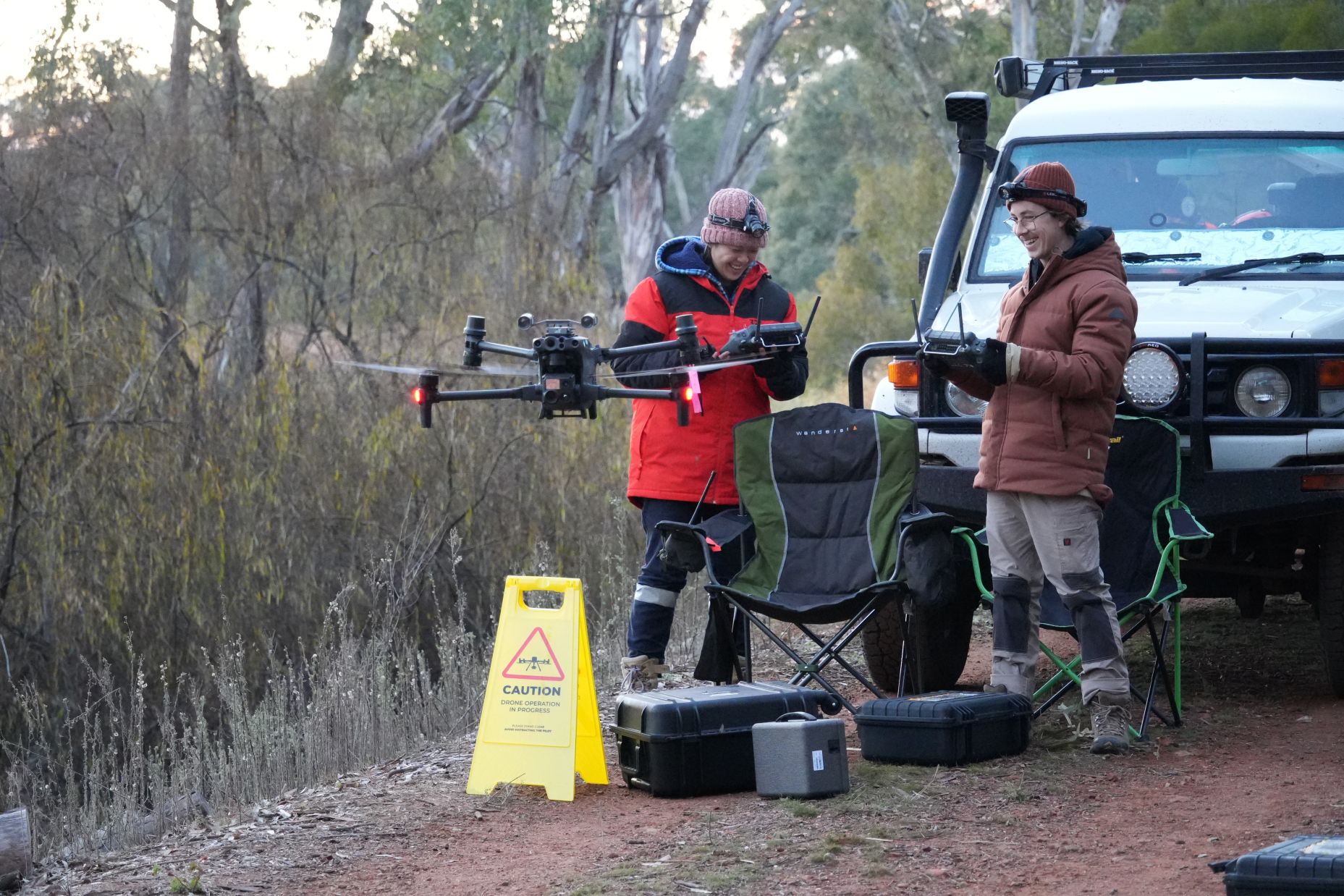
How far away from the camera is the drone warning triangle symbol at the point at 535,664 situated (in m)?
5.24

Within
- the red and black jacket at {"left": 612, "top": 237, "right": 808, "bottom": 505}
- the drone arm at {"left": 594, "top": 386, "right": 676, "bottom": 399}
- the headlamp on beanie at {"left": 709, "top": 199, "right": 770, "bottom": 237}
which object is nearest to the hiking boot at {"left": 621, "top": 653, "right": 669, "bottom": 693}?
the red and black jacket at {"left": 612, "top": 237, "right": 808, "bottom": 505}

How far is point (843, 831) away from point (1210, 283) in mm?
2869

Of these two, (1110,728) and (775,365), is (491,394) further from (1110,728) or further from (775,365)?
(1110,728)

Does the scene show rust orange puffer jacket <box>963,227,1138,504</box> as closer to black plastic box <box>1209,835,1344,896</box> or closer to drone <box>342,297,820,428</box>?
drone <box>342,297,820,428</box>

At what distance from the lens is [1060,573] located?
5.33m

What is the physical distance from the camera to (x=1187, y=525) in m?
5.47

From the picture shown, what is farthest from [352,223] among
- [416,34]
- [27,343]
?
[416,34]

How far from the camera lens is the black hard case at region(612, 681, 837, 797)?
4988 mm

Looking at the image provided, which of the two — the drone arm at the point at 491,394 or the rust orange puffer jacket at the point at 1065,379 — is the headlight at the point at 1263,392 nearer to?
the rust orange puffer jacket at the point at 1065,379

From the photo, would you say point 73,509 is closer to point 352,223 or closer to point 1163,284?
point 352,223

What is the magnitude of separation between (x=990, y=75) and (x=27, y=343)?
2068 centimetres

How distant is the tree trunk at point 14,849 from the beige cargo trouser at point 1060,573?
125 inches

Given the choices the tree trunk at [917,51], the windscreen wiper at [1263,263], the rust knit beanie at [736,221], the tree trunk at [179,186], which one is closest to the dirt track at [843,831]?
the windscreen wiper at [1263,263]

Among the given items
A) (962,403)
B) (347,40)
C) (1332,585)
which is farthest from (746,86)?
(1332,585)
